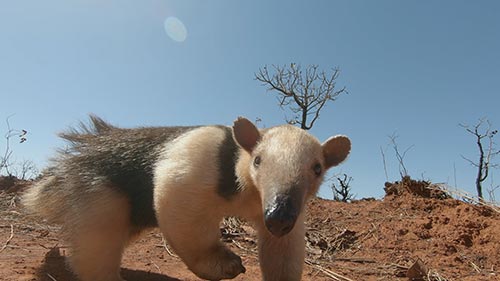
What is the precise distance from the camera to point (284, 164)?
3439 millimetres

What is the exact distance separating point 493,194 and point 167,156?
6.68 metres

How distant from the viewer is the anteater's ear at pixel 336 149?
165 inches

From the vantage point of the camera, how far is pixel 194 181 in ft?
12.4

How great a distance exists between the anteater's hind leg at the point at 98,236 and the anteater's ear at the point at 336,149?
1.92 meters

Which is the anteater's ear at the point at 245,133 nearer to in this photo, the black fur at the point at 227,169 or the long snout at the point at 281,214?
the black fur at the point at 227,169

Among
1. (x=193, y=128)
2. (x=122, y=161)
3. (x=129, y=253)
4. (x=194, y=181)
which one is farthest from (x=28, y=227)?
(x=194, y=181)

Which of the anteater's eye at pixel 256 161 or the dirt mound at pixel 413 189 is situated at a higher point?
the dirt mound at pixel 413 189

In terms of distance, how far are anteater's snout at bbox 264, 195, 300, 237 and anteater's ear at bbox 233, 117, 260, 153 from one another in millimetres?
984

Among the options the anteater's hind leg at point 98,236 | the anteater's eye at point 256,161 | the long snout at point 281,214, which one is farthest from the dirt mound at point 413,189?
the long snout at point 281,214

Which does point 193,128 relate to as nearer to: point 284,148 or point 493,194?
point 284,148

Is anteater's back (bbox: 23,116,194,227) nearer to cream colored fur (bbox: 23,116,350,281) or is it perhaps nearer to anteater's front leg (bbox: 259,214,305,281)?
cream colored fur (bbox: 23,116,350,281)

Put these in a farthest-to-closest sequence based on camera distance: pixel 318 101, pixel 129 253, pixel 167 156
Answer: pixel 318 101
pixel 129 253
pixel 167 156

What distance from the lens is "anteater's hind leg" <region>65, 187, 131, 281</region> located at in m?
4.26

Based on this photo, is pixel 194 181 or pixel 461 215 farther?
pixel 461 215
